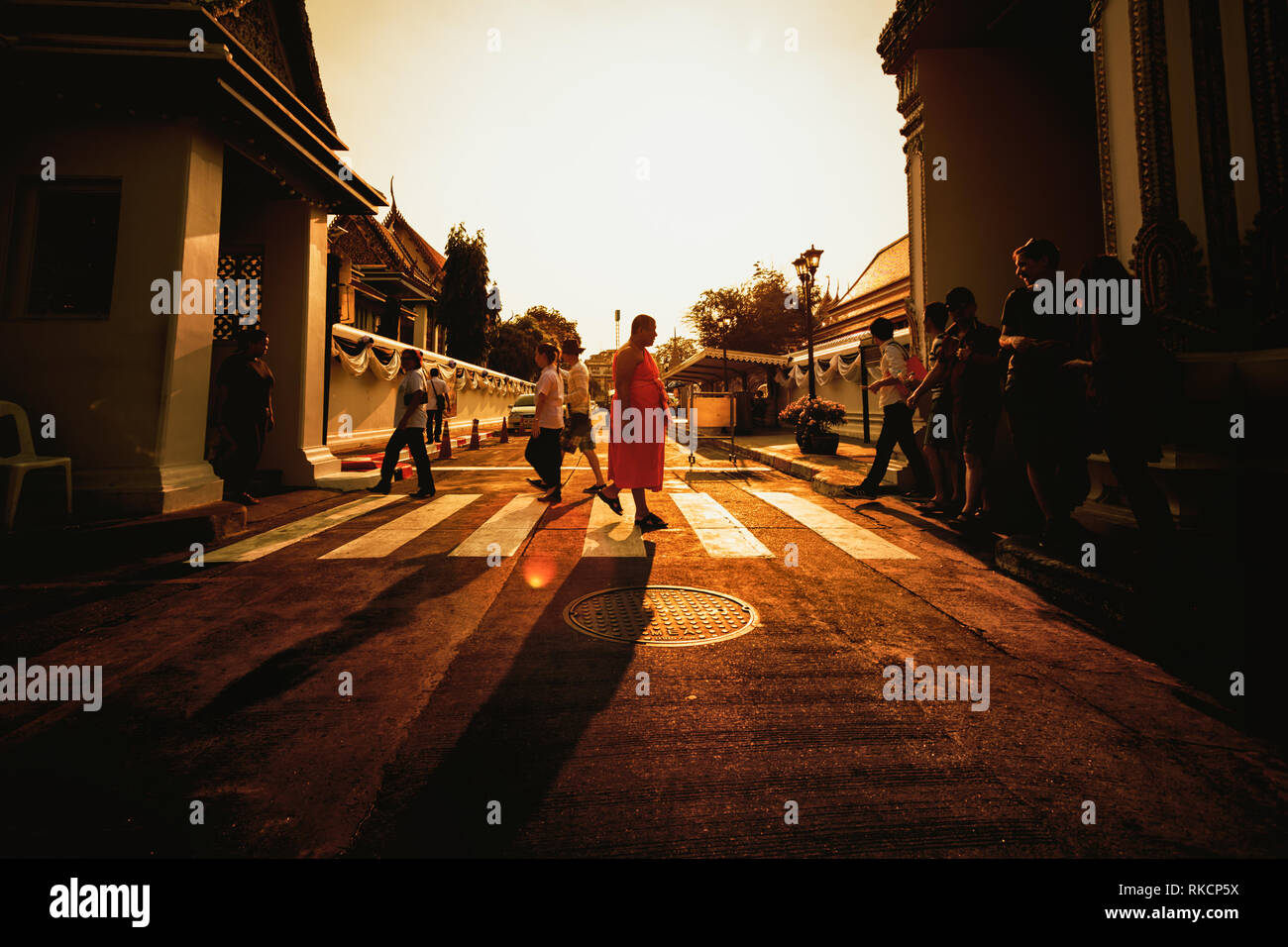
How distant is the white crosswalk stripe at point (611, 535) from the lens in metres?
4.66

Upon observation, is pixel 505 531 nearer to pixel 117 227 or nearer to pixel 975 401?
pixel 975 401

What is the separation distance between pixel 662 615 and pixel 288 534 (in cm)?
415

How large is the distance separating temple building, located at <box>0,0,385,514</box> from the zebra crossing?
4.47 ft

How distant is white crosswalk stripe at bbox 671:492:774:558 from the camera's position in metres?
4.67

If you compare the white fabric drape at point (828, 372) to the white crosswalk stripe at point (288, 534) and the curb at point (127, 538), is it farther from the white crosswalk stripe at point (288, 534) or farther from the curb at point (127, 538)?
the curb at point (127, 538)

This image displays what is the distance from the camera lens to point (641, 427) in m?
5.50

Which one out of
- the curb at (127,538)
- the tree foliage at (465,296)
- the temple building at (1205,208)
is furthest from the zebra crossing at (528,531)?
the tree foliage at (465,296)

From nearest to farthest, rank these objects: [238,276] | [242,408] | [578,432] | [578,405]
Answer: [242,408], [238,276], [578,405], [578,432]

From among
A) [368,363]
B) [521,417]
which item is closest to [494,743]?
[368,363]

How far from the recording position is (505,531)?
17.7 feet

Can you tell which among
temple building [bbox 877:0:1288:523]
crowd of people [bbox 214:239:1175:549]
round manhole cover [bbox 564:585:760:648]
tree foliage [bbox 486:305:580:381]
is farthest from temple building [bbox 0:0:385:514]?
tree foliage [bbox 486:305:580:381]

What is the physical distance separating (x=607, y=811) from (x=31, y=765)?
1941mm

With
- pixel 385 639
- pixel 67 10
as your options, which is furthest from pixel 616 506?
pixel 67 10
